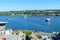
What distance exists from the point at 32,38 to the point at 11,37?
1.74m

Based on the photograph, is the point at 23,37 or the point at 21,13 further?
the point at 21,13

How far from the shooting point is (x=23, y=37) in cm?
719

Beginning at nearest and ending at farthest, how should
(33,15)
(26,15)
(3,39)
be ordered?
1. (3,39)
2. (26,15)
3. (33,15)

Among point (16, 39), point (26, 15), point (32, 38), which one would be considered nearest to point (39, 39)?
point (32, 38)

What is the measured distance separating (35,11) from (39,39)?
1221 inches

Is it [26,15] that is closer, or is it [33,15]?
[26,15]

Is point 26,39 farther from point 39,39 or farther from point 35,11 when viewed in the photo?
point 35,11

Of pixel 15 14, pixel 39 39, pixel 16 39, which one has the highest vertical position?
pixel 16 39

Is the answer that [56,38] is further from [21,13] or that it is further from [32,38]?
[21,13]

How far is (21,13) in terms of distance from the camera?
38.3m

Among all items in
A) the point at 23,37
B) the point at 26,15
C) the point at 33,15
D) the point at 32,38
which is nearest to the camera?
→ the point at 23,37

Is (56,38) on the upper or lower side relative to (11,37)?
lower

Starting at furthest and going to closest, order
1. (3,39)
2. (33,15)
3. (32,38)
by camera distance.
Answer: (33,15) < (32,38) < (3,39)

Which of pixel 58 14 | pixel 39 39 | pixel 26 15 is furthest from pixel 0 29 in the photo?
pixel 58 14
